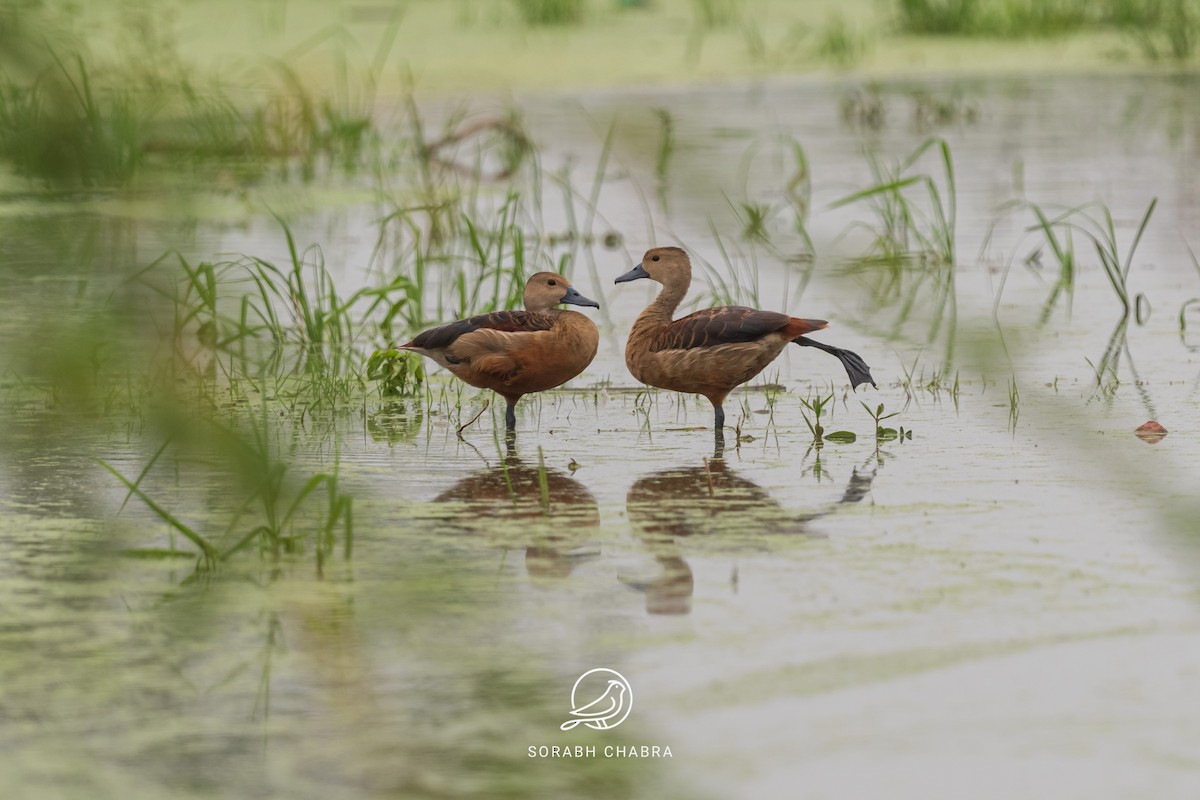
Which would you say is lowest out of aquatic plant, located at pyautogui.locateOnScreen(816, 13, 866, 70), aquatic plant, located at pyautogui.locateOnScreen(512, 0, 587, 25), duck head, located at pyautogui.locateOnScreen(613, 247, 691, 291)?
duck head, located at pyautogui.locateOnScreen(613, 247, 691, 291)

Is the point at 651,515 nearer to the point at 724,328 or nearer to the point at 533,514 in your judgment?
the point at 533,514

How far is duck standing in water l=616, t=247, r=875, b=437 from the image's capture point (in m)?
5.04

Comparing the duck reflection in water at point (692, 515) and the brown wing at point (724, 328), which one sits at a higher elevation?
the brown wing at point (724, 328)

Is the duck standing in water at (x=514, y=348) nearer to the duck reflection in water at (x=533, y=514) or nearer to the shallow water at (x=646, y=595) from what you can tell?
the shallow water at (x=646, y=595)

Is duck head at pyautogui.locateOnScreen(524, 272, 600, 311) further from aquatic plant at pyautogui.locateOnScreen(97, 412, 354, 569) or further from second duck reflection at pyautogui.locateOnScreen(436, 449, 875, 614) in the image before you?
aquatic plant at pyautogui.locateOnScreen(97, 412, 354, 569)

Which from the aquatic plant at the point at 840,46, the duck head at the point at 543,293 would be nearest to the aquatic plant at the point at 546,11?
the aquatic plant at the point at 840,46

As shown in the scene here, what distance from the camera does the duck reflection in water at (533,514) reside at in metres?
3.72

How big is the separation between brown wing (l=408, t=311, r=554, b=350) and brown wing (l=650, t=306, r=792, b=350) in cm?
38

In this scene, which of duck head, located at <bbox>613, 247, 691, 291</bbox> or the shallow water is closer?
the shallow water

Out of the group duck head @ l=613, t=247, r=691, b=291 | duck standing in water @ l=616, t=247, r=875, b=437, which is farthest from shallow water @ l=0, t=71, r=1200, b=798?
duck head @ l=613, t=247, r=691, b=291

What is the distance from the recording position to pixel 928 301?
278 inches

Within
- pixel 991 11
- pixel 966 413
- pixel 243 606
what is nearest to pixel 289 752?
pixel 243 606

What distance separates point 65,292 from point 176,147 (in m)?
0.15

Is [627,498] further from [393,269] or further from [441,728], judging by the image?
[393,269]
